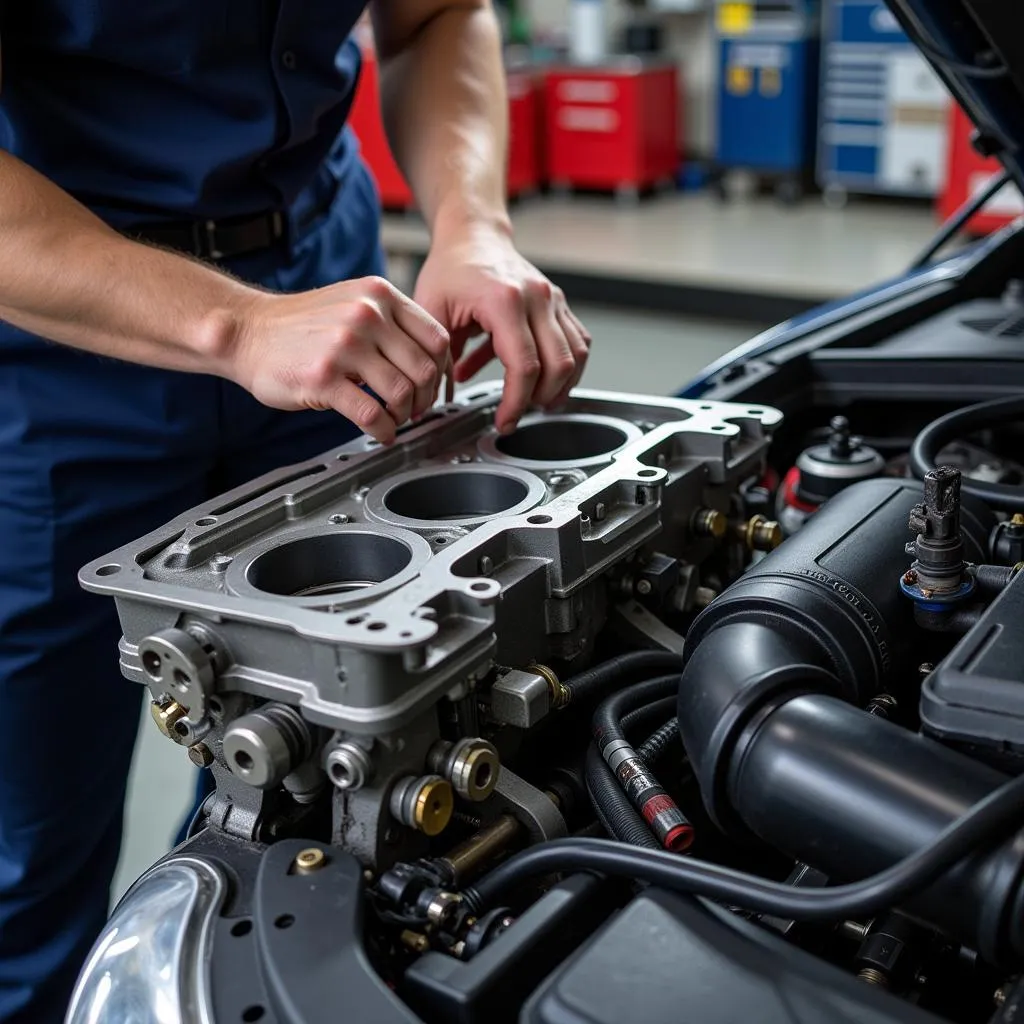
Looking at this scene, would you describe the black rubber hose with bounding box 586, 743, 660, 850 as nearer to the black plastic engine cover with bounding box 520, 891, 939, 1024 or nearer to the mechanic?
the black plastic engine cover with bounding box 520, 891, 939, 1024

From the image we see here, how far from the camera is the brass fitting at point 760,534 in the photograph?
105 centimetres

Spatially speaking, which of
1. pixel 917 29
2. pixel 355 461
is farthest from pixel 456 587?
pixel 917 29

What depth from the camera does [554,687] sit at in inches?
32.2

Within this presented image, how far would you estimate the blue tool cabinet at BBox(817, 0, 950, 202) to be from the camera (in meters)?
4.89

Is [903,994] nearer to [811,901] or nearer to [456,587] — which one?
[811,901]

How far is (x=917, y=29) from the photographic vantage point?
121 centimetres

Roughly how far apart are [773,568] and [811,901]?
0.88ft

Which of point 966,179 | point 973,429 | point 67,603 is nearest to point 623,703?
point 973,429

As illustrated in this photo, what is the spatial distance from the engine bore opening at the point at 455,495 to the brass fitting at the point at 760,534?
216 millimetres

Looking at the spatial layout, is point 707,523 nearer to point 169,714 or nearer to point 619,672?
point 619,672

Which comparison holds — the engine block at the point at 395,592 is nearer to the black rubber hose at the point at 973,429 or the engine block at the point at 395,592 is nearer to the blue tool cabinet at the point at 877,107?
the black rubber hose at the point at 973,429

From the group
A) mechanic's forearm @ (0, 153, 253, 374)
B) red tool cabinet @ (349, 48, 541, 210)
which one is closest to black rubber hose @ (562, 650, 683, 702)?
mechanic's forearm @ (0, 153, 253, 374)

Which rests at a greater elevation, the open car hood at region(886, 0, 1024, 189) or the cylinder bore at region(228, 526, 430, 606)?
the open car hood at region(886, 0, 1024, 189)

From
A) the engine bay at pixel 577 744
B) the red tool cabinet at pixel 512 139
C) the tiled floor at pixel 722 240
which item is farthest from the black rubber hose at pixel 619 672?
the red tool cabinet at pixel 512 139
